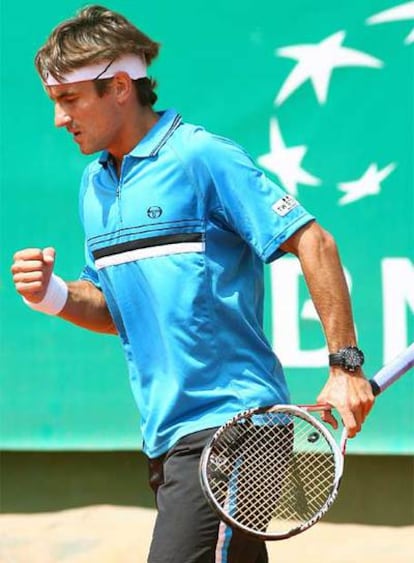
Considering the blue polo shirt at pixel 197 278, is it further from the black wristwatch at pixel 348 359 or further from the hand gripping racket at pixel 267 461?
the black wristwatch at pixel 348 359

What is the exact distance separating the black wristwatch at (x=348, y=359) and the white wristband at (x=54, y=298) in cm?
88

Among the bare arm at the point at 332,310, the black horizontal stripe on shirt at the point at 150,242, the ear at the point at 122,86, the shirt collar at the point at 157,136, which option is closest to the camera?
the bare arm at the point at 332,310

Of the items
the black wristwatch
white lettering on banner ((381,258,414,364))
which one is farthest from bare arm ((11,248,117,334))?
white lettering on banner ((381,258,414,364))

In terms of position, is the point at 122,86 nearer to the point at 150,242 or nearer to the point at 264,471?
the point at 150,242

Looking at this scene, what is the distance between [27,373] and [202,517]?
8.60 ft

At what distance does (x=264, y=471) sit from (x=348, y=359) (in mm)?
355

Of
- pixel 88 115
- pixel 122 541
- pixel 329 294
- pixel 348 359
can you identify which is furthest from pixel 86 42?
pixel 122 541

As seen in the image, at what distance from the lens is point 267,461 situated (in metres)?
3.33

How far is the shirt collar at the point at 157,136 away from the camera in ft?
11.5

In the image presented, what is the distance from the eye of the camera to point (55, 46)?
143 inches

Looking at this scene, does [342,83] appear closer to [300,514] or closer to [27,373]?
[27,373]

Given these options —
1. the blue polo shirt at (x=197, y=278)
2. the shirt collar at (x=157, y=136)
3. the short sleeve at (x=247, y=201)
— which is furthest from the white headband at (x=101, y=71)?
the short sleeve at (x=247, y=201)

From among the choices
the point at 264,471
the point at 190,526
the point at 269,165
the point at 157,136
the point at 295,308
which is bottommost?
the point at 190,526

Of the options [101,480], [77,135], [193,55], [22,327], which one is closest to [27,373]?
[22,327]
